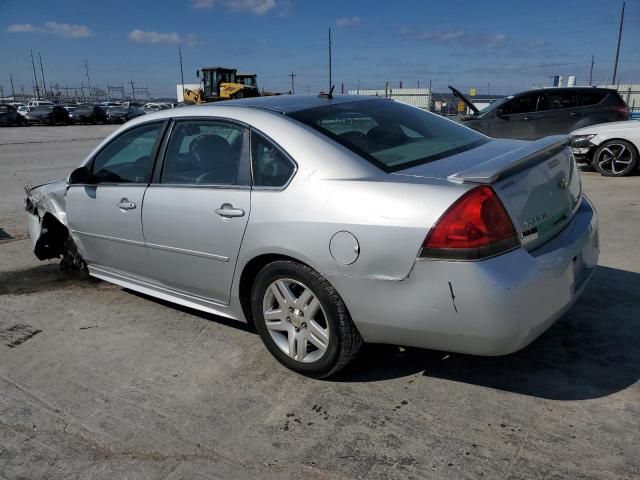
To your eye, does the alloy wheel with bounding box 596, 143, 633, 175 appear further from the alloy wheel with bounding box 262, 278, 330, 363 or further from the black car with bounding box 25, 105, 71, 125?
the black car with bounding box 25, 105, 71, 125

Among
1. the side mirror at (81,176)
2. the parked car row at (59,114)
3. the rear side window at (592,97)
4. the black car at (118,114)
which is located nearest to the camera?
the side mirror at (81,176)

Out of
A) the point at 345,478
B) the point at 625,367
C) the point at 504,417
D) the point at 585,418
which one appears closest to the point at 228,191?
the point at 345,478

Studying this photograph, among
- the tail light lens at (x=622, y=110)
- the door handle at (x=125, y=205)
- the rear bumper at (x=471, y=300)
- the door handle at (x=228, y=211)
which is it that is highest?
the tail light lens at (x=622, y=110)

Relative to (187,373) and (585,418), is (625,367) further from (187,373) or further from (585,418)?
(187,373)

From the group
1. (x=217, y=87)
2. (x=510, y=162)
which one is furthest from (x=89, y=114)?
(x=510, y=162)

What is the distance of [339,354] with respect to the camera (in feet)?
9.25

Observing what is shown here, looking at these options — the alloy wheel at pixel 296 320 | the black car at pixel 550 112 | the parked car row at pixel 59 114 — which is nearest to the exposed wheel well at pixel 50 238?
the alloy wheel at pixel 296 320

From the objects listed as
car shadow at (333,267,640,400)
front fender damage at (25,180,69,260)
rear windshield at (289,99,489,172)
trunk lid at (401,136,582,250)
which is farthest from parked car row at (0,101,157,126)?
trunk lid at (401,136,582,250)

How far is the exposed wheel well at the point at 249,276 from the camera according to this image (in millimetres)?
2960

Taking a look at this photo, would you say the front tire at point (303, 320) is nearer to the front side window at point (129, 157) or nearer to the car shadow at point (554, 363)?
the car shadow at point (554, 363)

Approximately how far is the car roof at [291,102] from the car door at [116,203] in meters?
0.61

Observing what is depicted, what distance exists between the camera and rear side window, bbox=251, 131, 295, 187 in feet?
9.55

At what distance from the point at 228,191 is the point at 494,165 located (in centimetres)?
148

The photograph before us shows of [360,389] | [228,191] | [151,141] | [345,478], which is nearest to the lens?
[345,478]
